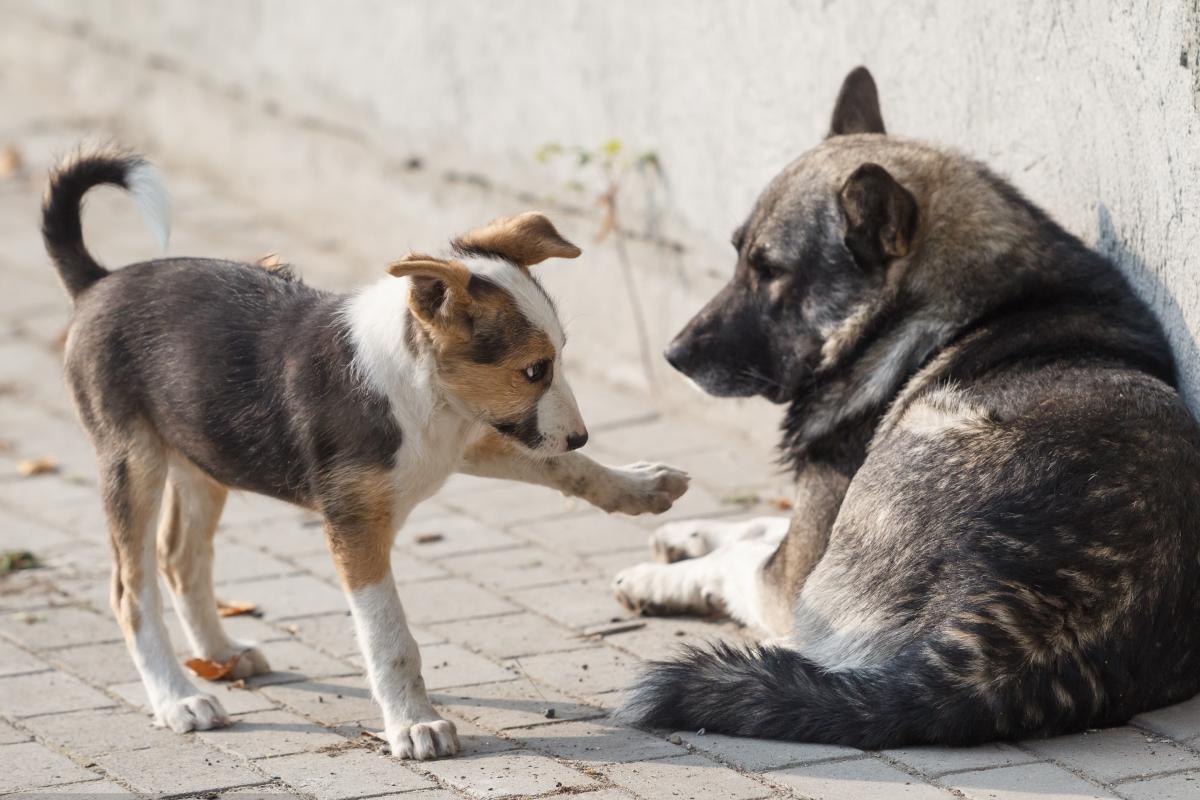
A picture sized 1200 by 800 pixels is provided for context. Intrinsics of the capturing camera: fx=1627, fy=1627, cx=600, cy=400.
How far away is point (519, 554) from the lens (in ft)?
19.8

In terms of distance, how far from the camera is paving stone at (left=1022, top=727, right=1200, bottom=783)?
3.95m

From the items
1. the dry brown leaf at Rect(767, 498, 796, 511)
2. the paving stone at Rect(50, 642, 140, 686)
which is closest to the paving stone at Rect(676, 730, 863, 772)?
the paving stone at Rect(50, 642, 140, 686)

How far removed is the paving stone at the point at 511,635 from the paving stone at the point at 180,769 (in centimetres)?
104

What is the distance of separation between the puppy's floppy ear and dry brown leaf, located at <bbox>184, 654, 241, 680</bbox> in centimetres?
227

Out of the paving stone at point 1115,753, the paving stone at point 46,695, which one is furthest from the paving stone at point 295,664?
the paving stone at point 1115,753

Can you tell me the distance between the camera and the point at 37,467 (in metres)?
7.04

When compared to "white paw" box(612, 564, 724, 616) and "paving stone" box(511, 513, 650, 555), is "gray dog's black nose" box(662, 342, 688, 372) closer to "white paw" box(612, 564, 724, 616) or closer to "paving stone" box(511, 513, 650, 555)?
"white paw" box(612, 564, 724, 616)

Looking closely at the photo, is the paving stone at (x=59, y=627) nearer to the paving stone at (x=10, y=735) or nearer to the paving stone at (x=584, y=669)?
the paving stone at (x=10, y=735)

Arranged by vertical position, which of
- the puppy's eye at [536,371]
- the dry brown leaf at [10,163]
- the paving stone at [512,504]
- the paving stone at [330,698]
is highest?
the dry brown leaf at [10,163]

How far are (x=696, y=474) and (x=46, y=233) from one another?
287cm

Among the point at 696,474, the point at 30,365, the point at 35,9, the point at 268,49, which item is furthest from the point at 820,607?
the point at 35,9

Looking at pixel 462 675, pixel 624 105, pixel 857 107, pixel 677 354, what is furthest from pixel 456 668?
pixel 624 105

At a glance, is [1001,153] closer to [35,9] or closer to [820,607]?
[820,607]

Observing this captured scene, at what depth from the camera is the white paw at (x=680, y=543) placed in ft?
18.7
